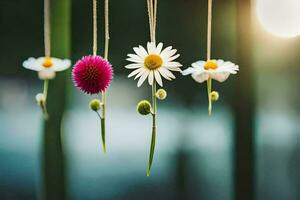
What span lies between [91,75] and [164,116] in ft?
2.47

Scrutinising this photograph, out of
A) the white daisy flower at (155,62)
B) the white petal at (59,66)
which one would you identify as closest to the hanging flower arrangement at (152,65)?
the white daisy flower at (155,62)

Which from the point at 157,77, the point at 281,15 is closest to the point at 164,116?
the point at 281,15

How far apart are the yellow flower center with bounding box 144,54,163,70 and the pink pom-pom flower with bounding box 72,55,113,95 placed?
0.07m

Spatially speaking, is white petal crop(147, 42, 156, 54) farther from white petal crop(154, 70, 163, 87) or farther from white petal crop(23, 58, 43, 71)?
white petal crop(23, 58, 43, 71)

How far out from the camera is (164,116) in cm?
134

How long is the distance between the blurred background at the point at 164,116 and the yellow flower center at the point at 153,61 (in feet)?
2.07

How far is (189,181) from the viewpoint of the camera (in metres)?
1.35

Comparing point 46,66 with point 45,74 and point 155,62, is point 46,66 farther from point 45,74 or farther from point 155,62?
point 155,62

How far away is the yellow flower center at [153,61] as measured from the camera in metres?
0.64

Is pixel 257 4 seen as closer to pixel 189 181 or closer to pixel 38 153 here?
pixel 189 181

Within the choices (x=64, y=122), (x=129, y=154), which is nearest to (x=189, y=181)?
(x=129, y=154)

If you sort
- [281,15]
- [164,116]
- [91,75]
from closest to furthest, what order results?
[91,75], [281,15], [164,116]

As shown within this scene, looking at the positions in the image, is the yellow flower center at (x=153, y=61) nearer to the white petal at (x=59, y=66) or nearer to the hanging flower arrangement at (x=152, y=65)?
the hanging flower arrangement at (x=152, y=65)

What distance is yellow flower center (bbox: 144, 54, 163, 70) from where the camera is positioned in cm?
64
